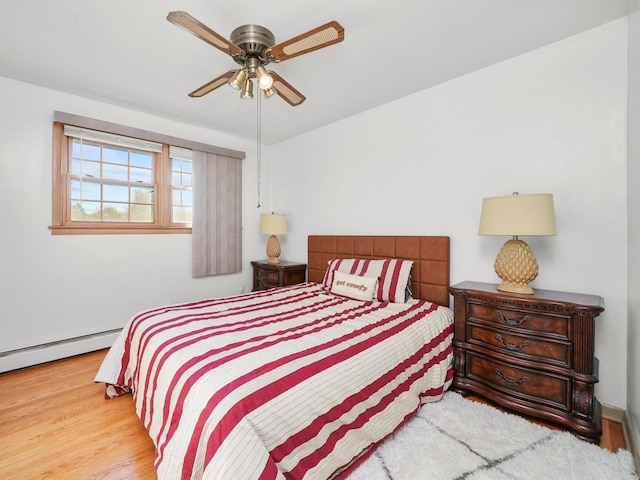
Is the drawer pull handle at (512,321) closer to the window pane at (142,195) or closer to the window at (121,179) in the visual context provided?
the window at (121,179)

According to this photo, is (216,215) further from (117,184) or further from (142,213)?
(117,184)

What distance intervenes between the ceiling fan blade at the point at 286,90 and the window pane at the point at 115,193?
224 centimetres

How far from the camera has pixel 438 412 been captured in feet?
6.01

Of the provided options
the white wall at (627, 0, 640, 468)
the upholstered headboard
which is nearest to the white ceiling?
the white wall at (627, 0, 640, 468)

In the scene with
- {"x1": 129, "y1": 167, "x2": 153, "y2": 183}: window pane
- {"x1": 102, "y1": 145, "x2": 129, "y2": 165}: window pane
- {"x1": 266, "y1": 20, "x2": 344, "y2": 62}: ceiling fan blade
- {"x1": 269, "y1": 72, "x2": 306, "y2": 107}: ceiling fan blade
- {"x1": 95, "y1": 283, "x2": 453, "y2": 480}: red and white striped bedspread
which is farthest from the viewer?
{"x1": 129, "y1": 167, "x2": 153, "y2": 183}: window pane

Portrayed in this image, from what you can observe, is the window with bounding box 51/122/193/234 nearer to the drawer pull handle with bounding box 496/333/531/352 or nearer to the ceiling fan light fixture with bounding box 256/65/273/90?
the ceiling fan light fixture with bounding box 256/65/273/90

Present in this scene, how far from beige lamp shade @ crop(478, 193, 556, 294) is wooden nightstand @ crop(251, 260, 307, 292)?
221cm

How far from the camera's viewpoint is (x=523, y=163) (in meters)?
2.16

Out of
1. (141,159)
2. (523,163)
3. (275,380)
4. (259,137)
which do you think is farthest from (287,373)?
(259,137)

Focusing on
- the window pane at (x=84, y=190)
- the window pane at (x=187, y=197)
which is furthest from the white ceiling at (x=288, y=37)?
the window pane at (x=187, y=197)

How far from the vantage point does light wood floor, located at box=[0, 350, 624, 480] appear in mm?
1438

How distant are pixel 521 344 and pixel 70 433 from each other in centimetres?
280

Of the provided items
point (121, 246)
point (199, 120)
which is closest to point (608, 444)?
point (121, 246)

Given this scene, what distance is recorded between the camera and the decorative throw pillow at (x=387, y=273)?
249 cm
